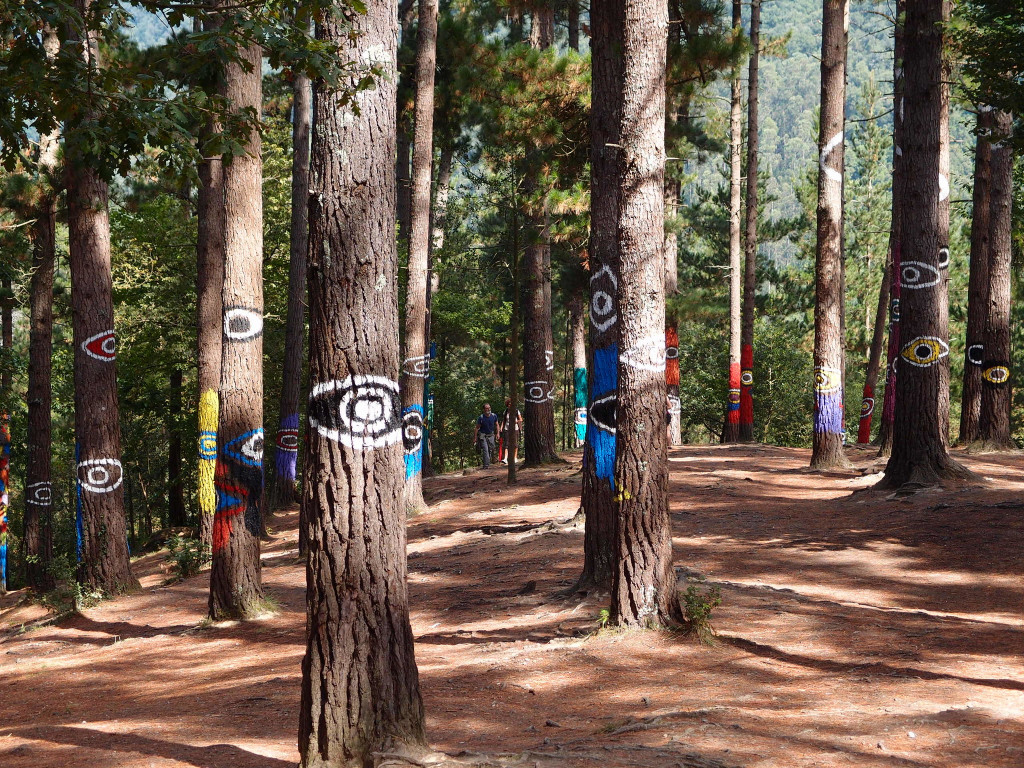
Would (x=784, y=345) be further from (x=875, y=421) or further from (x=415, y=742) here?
(x=415, y=742)

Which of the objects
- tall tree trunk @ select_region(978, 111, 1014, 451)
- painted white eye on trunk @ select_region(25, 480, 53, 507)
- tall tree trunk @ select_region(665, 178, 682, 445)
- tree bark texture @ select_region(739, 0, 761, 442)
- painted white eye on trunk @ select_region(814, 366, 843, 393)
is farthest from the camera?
tree bark texture @ select_region(739, 0, 761, 442)

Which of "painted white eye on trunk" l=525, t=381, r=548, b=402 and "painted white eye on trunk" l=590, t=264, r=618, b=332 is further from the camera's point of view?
"painted white eye on trunk" l=525, t=381, r=548, b=402

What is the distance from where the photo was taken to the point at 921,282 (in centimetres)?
1130

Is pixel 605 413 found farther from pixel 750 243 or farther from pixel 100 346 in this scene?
pixel 750 243

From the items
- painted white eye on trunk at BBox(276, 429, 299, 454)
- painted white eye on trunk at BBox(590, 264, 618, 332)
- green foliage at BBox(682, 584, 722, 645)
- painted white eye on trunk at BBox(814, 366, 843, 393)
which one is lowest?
green foliage at BBox(682, 584, 722, 645)

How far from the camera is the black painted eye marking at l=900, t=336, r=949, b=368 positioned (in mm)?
11023

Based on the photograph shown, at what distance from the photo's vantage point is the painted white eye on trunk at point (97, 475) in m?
11.1

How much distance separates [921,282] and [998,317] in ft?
17.4

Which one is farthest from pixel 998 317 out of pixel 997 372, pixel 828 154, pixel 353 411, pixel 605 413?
pixel 353 411

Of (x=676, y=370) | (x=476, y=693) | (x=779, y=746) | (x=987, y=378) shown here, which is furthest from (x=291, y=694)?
(x=676, y=370)

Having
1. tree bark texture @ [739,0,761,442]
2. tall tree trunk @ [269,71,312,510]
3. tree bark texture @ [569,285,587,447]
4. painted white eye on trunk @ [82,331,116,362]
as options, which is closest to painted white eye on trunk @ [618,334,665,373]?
painted white eye on trunk @ [82,331,116,362]

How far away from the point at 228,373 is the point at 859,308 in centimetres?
3882

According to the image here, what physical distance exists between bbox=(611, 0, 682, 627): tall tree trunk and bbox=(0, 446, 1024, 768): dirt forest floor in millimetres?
391

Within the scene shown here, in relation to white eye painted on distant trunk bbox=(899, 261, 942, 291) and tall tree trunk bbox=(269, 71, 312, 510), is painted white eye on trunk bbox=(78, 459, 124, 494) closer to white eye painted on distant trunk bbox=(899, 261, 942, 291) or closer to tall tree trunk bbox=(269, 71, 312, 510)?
tall tree trunk bbox=(269, 71, 312, 510)
